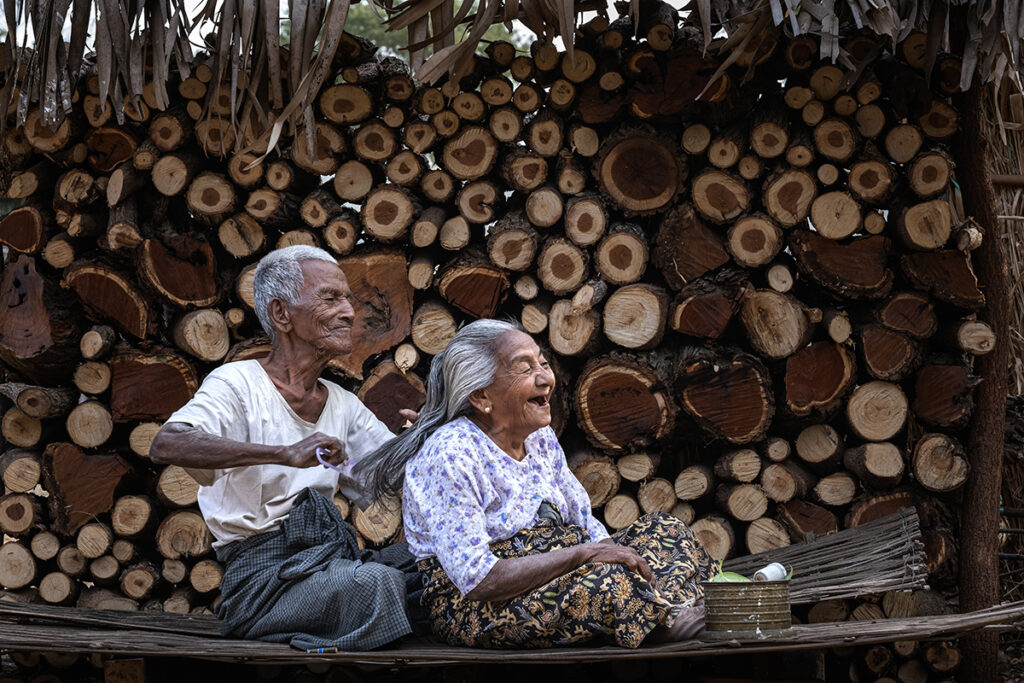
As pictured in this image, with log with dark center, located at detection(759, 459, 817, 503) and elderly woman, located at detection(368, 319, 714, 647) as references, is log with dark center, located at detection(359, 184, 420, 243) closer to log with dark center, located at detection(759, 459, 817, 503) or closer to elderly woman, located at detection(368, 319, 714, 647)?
elderly woman, located at detection(368, 319, 714, 647)

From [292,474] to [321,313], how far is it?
56 cm

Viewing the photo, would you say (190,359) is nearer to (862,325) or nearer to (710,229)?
(710,229)

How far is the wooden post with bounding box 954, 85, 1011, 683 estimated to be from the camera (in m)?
4.27

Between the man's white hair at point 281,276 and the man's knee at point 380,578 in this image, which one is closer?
the man's knee at point 380,578

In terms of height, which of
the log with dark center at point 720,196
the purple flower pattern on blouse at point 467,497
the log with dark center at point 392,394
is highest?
the log with dark center at point 720,196

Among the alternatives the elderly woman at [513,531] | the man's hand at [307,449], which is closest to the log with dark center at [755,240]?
the elderly woman at [513,531]

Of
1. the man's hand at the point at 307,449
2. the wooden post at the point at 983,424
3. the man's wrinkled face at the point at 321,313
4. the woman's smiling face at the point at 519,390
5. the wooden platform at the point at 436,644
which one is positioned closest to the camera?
the wooden platform at the point at 436,644

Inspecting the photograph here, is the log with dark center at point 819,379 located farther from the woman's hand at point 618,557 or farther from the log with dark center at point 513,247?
the woman's hand at point 618,557

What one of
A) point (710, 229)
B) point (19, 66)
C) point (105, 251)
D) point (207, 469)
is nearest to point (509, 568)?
point (207, 469)

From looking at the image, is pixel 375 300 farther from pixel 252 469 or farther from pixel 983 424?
pixel 983 424

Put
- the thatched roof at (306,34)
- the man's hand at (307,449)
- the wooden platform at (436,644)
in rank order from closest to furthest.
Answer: the wooden platform at (436,644) < the man's hand at (307,449) < the thatched roof at (306,34)

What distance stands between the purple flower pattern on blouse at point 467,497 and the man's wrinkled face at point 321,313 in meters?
0.62

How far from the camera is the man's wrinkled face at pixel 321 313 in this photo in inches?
146

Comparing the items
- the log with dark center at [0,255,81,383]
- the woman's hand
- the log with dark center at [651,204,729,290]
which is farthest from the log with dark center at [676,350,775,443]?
the log with dark center at [0,255,81,383]
